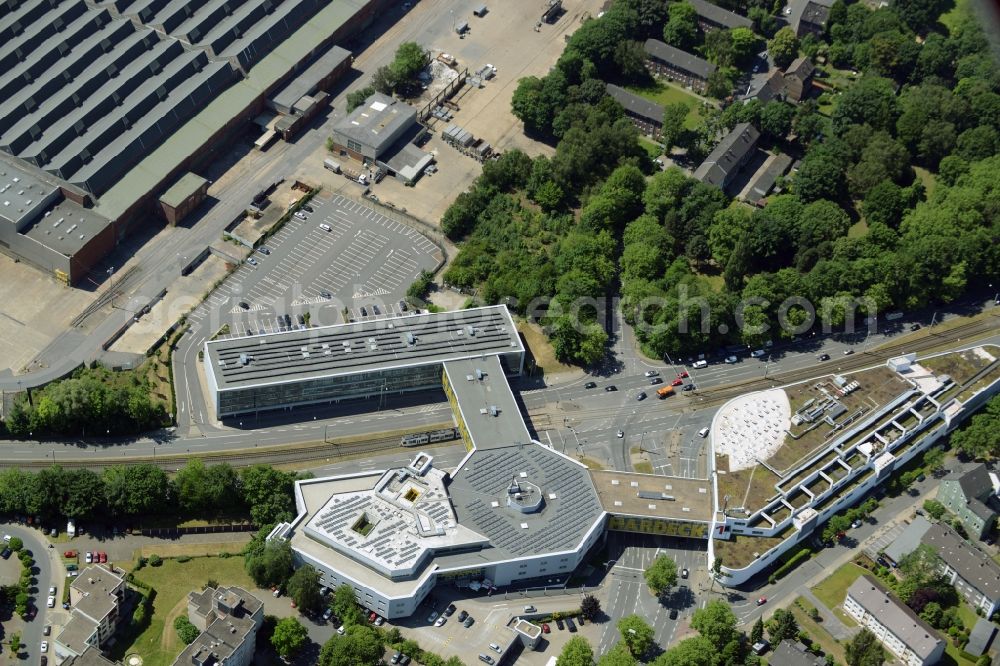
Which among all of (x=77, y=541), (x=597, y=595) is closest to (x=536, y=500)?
(x=597, y=595)

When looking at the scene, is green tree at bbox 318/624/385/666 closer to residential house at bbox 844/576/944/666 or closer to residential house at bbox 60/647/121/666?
residential house at bbox 60/647/121/666

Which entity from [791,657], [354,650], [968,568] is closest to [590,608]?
[791,657]

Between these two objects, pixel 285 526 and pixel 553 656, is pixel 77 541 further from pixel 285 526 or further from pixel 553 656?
pixel 553 656

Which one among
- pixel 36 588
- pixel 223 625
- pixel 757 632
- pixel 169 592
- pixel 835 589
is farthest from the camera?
pixel 835 589

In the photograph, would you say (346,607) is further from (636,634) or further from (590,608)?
(636,634)

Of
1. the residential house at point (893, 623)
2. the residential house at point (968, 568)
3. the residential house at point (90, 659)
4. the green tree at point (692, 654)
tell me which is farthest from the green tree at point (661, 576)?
the residential house at point (90, 659)

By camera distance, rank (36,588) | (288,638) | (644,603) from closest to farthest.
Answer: (288,638) → (36,588) → (644,603)
